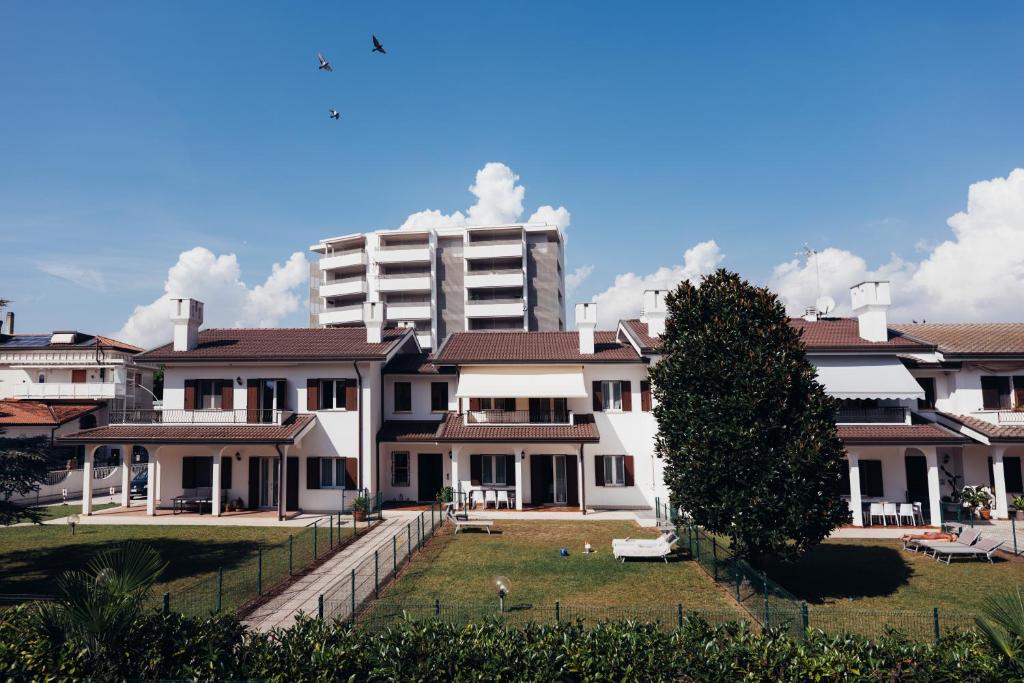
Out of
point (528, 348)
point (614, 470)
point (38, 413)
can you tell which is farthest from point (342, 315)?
point (614, 470)

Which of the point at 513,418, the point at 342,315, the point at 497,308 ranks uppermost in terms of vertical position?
the point at 342,315

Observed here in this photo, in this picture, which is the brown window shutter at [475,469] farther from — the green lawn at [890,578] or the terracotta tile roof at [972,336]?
the terracotta tile roof at [972,336]

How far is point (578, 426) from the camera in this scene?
26734 mm

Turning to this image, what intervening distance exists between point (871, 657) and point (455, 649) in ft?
18.4

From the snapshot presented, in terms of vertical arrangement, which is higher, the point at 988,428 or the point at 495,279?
the point at 495,279

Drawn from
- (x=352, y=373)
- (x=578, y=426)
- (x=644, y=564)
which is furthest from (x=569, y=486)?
(x=352, y=373)

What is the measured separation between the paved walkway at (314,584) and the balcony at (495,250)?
1751 inches

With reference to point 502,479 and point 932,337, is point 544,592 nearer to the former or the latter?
point 502,479

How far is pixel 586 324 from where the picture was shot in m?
28.5

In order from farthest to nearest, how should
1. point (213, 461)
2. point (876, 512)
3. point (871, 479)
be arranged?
point (213, 461), point (871, 479), point (876, 512)

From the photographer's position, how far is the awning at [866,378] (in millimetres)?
24203

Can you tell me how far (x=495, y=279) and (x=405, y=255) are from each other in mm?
10950

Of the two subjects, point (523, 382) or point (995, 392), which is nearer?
point (995, 392)

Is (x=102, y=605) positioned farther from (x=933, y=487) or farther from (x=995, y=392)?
(x=995, y=392)
